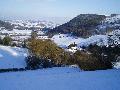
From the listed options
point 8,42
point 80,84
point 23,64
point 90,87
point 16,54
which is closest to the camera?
point 90,87

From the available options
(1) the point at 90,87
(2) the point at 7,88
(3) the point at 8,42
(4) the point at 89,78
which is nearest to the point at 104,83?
(1) the point at 90,87

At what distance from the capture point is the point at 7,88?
21.1 meters

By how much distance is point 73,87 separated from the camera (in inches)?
803

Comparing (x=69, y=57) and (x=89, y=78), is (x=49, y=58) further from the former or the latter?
(x=89, y=78)

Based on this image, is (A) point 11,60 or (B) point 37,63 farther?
(A) point 11,60

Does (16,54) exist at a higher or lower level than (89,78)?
lower

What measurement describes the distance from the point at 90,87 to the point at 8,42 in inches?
3792

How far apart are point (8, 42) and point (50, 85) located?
3690 inches

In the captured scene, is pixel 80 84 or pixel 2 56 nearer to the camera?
pixel 80 84

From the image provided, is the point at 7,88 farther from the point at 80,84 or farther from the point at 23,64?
the point at 23,64

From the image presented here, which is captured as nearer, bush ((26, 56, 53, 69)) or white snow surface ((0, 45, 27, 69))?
white snow surface ((0, 45, 27, 69))

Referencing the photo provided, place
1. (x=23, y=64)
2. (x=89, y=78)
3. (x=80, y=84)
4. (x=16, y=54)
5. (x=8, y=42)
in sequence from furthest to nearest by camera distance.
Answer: (x=8, y=42) → (x=16, y=54) → (x=23, y=64) → (x=89, y=78) → (x=80, y=84)

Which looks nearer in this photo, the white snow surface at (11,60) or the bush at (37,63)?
the white snow surface at (11,60)

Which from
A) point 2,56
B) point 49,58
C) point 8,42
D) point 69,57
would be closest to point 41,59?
point 49,58
